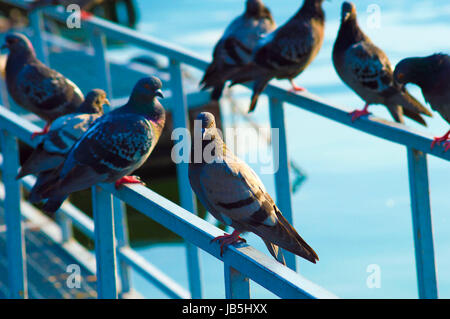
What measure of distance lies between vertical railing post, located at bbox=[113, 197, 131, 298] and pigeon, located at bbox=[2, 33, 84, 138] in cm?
60

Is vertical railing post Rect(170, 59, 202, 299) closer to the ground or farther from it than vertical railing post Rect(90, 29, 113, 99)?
closer to the ground

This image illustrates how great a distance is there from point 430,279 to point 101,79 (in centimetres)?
255

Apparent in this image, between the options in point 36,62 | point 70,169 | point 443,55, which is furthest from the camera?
point 36,62

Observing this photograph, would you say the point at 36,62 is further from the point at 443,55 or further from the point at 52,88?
the point at 443,55

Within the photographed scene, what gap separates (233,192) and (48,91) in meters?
2.17

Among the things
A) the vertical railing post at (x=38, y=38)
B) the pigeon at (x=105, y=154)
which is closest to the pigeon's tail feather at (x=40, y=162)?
the pigeon at (x=105, y=154)

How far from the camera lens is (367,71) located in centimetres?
359

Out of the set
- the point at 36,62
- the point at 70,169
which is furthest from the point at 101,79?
the point at 70,169

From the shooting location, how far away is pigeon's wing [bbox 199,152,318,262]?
6.77 feet

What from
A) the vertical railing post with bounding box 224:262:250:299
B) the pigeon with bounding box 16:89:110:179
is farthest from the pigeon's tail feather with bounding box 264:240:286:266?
the pigeon with bounding box 16:89:110:179

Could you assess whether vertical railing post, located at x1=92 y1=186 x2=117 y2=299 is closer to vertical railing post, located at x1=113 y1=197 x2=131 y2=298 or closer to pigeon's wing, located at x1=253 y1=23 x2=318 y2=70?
pigeon's wing, located at x1=253 y1=23 x2=318 y2=70

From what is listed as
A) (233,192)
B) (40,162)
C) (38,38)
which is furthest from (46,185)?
(38,38)

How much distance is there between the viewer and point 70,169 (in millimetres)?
2520
